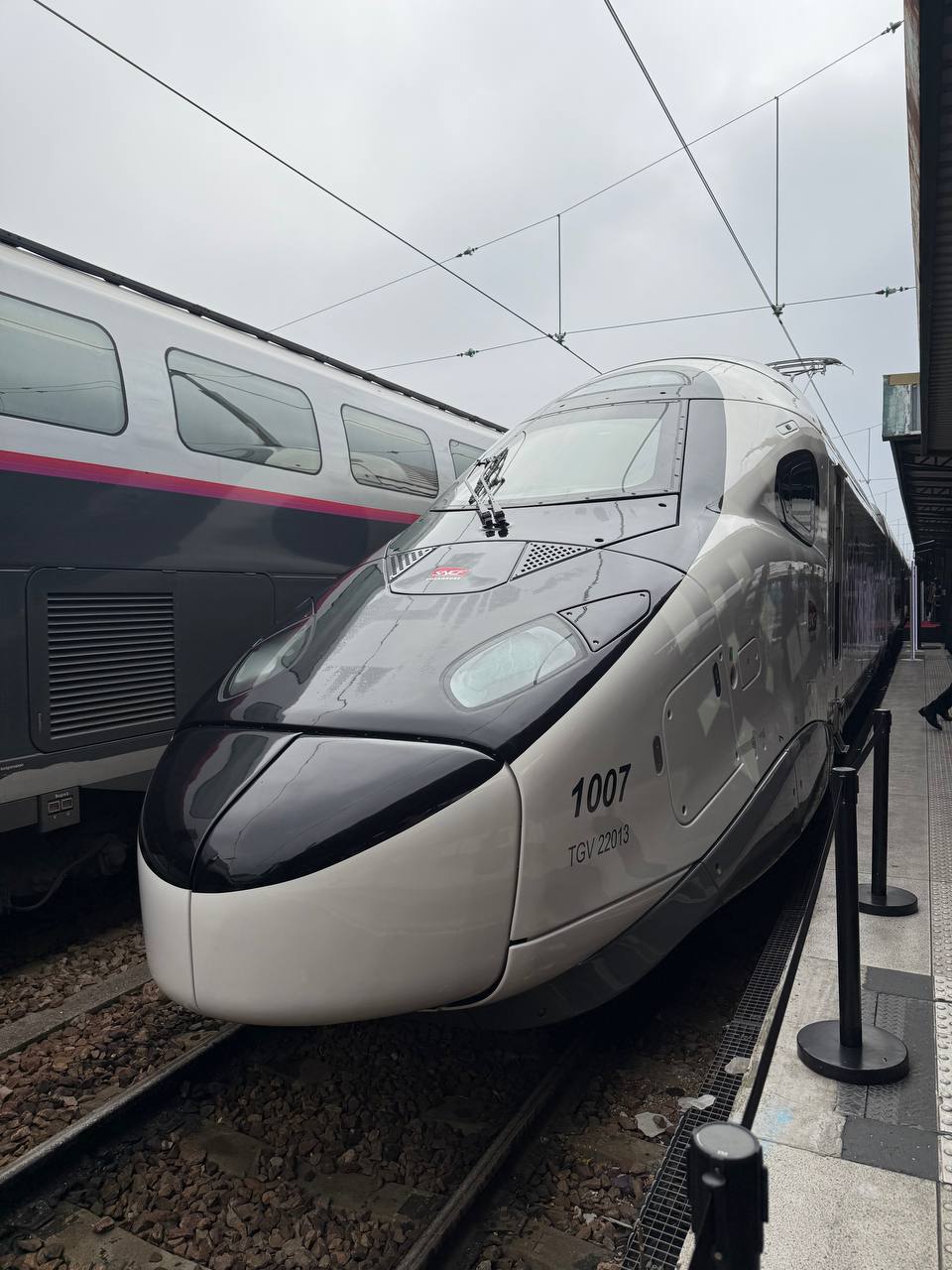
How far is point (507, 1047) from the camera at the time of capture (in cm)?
337

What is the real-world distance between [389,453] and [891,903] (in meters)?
4.83

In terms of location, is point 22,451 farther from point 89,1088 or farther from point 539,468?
point 89,1088

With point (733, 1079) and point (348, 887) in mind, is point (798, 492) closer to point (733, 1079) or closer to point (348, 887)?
point (733, 1079)

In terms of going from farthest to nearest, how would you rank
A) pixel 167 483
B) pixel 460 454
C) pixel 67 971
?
pixel 460 454
pixel 167 483
pixel 67 971

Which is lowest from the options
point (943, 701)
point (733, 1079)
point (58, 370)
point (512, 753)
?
point (733, 1079)

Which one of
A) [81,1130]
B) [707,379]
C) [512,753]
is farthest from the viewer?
[707,379]

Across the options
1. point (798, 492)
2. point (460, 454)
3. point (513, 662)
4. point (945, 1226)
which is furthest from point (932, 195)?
point (945, 1226)

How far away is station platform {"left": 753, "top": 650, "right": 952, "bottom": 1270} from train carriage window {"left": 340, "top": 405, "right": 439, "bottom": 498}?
168 inches

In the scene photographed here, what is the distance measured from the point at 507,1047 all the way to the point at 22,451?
11.2 feet

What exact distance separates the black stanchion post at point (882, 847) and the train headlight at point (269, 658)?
96.4 inches

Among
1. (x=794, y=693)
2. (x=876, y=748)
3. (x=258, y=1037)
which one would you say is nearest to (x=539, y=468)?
(x=794, y=693)

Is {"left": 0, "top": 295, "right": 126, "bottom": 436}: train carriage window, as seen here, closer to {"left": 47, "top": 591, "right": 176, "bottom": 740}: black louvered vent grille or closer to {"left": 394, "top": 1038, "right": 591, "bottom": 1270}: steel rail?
{"left": 47, "top": 591, "right": 176, "bottom": 740}: black louvered vent grille

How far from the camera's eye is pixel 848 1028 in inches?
112

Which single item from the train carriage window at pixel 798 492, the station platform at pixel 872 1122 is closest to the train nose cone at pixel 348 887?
the station platform at pixel 872 1122
